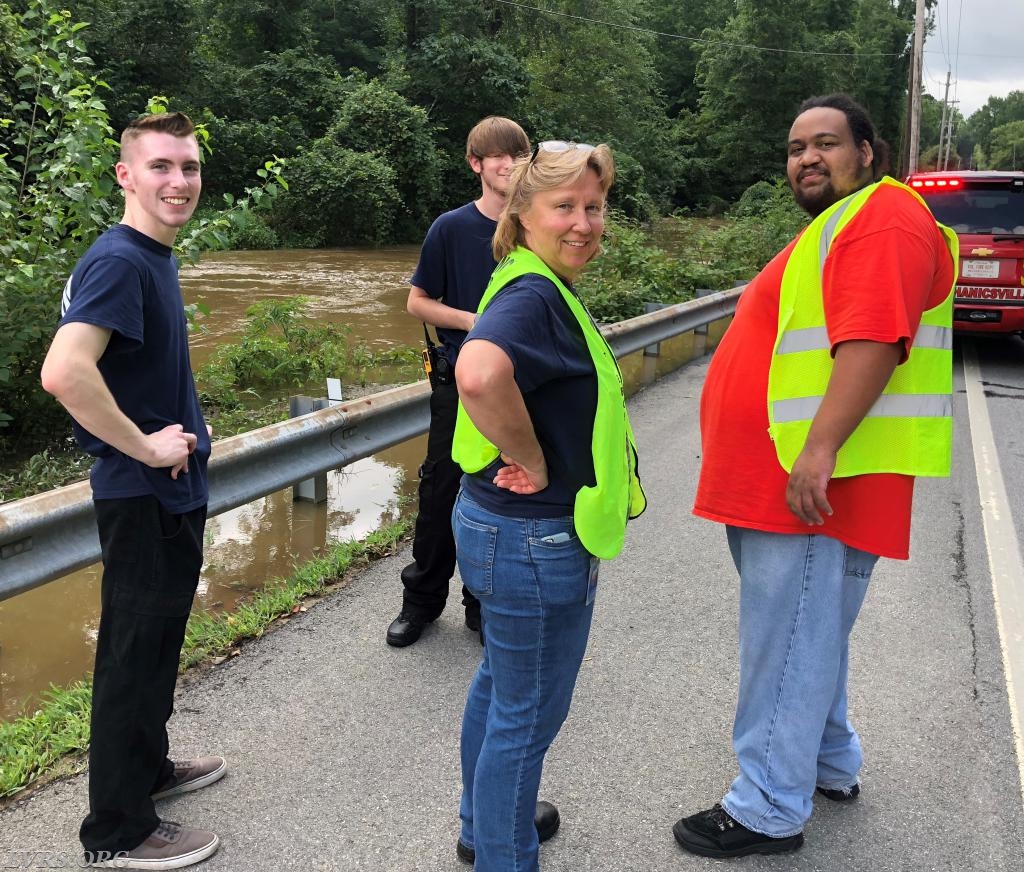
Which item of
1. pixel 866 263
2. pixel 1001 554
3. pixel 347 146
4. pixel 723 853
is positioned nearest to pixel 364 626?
pixel 723 853

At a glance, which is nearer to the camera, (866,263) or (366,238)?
(866,263)

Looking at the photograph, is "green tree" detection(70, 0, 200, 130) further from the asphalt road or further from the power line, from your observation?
the asphalt road

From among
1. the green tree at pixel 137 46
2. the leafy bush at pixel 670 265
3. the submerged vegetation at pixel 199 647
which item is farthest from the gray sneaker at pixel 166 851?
the green tree at pixel 137 46

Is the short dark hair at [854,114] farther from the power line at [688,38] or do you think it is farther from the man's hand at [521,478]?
the power line at [688,38]

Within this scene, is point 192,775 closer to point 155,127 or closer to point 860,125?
point 155,127

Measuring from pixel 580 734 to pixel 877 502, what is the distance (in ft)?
4.35

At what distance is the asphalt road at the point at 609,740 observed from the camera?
2617mm

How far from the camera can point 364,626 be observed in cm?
394

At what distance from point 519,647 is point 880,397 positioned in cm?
113

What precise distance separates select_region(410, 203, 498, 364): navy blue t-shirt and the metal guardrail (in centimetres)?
99

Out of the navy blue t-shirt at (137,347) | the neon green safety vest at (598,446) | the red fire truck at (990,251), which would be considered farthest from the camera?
the red fire truck at (990,251)

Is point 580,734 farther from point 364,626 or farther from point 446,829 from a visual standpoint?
point 364,626

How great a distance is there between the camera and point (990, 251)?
9992 millimetres

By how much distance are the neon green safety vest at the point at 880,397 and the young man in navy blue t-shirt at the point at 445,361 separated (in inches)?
65.0
